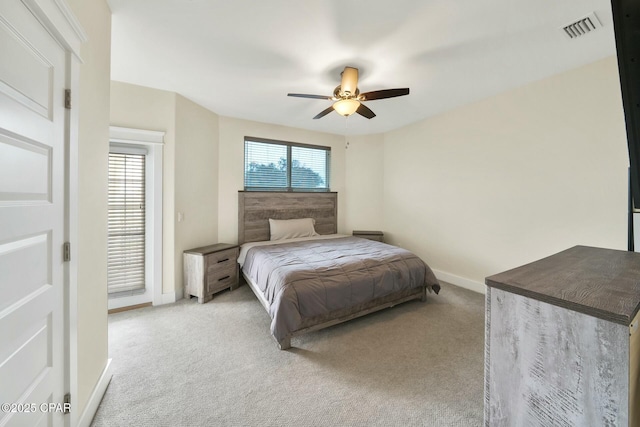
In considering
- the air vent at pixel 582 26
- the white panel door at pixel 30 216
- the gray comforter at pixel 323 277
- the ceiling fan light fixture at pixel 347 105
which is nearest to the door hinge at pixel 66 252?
the white panel door at pixel 30 216

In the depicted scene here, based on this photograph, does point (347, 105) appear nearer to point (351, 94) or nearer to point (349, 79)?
point (351, 94)

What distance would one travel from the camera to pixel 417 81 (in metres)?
2.77

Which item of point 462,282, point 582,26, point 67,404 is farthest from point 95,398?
point 582,26

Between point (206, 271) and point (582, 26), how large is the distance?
438 centimetres

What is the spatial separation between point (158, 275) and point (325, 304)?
7.28ft

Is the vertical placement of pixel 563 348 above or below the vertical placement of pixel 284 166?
below

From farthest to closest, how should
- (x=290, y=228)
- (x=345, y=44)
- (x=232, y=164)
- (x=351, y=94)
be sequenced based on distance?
(x=290, y=228)
(x=232, y=164)
(x=351, y=94)
(x=345, y=44)

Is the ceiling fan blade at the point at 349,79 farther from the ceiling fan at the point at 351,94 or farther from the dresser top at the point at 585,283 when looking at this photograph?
the dresser top at the point at 585,283

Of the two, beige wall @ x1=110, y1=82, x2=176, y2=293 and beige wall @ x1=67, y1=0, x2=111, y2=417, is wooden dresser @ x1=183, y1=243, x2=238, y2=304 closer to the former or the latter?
beige wall @ x1=110, y1=82, x2=176, y2=293

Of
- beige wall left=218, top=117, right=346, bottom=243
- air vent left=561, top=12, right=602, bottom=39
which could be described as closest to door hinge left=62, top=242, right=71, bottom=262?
beige wall left=218, top=117, right=346, bottom=243

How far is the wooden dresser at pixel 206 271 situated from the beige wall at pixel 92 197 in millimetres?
1349

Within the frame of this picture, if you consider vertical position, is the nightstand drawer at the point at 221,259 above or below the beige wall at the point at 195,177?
below

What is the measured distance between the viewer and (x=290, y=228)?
4180mm

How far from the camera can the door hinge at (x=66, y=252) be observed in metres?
1.22
